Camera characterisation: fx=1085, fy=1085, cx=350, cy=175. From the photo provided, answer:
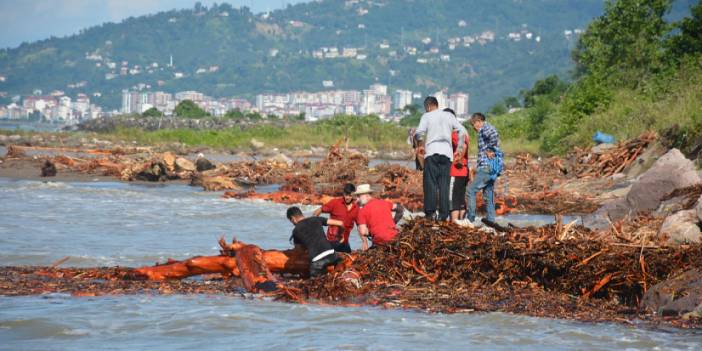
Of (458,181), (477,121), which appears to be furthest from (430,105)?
(477,121)

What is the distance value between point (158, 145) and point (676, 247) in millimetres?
49600

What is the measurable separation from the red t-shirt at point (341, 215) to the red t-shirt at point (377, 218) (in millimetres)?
228

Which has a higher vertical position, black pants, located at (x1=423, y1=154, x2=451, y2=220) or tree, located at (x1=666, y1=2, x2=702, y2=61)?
tree, located at (x1=666, y1=2, x2=702, y2=61)

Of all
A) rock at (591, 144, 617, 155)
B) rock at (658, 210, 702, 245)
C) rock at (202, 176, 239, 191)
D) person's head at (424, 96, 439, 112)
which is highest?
person's head at (424, 96, 439, 112)

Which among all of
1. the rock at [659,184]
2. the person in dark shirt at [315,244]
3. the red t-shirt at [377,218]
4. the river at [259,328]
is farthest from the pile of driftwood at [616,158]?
the person in dark shirt at [315,244]

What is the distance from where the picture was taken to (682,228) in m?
12.7

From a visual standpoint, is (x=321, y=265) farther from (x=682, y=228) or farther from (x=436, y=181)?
(x=682, y=228)

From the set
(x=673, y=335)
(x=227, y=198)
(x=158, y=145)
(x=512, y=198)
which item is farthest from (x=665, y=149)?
(x=158, y=145)

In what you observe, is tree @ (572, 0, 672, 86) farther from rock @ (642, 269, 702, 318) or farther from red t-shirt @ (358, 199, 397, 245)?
rock @ (642, 269, 702, 318)

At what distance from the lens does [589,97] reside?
1564 inches

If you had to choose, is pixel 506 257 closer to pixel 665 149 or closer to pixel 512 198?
pixel 512 198

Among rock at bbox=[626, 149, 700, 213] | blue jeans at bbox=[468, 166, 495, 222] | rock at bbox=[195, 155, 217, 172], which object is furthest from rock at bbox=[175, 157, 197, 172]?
blue jeans at bbox=[468, 166, 495, 222]

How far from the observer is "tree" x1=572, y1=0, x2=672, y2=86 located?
47719mm

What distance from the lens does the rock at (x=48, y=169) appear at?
105 feet
